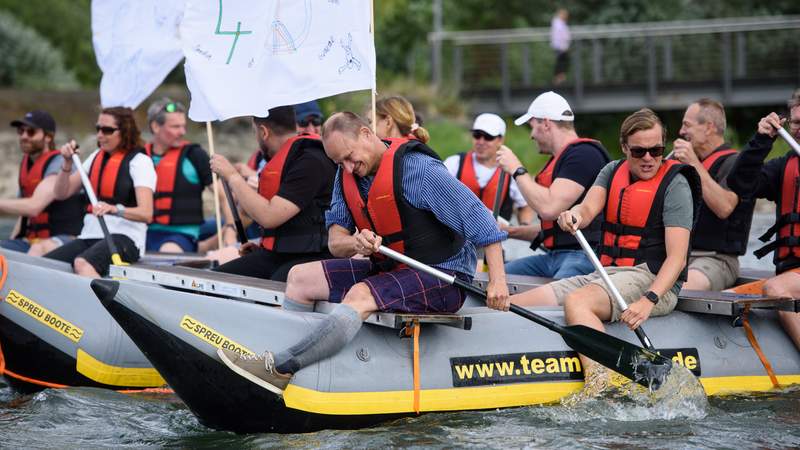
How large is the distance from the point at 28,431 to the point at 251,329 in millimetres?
1348

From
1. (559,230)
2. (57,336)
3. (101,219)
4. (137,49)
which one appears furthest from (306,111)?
(57,336)

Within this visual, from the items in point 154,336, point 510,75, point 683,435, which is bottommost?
point 683,435

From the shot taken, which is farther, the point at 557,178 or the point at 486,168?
the point at 486,168

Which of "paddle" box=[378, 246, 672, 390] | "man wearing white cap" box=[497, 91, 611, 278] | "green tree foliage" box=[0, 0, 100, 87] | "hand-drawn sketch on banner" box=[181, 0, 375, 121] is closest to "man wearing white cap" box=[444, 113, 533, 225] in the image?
"man wearing white cap" box=[497, 91, 611, 278]

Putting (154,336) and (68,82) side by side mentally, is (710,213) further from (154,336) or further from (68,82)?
(68,82)

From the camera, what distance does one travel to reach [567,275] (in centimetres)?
688

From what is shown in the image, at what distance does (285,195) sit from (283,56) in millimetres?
815

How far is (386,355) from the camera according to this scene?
18.4 ft

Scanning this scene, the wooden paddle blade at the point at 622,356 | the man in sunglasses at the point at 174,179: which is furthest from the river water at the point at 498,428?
the man in sunglasses at the point at 174,179

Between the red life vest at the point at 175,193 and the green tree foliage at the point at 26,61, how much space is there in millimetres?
13876

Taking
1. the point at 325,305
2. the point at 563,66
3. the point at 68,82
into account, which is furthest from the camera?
the point at 68,82

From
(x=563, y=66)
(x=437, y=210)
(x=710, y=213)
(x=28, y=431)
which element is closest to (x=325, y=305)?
(x=437, y=210)

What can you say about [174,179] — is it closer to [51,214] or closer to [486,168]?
[51,214]

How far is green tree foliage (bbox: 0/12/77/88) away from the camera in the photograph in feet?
72.3
